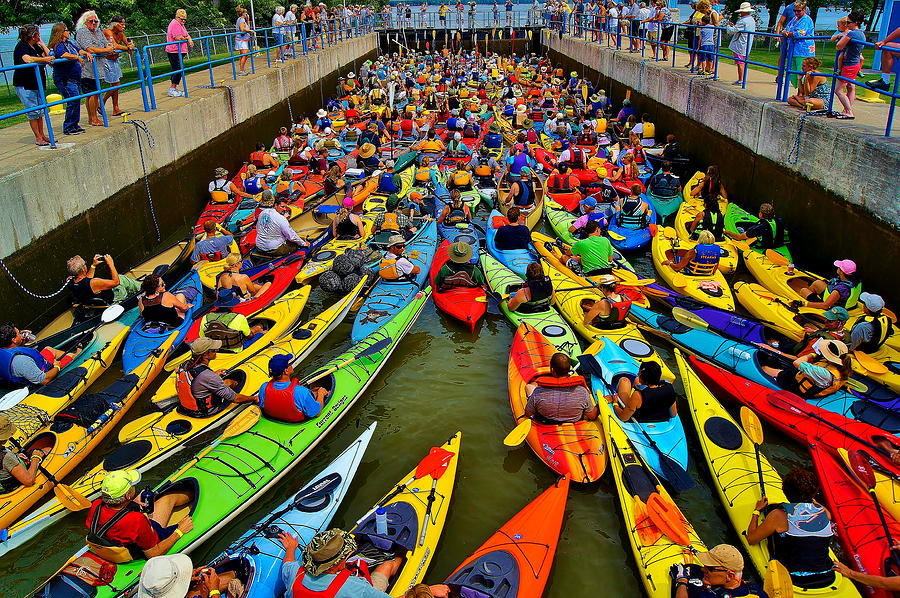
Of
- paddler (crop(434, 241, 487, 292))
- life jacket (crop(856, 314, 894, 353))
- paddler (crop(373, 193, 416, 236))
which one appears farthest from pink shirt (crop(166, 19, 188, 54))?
life jacket (crop(856, 314, 894, 353))

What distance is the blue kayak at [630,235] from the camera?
1225 cm

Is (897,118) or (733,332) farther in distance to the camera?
(897,118)

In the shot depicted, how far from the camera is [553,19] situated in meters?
43.7

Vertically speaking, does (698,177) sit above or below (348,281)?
above

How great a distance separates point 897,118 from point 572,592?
1101 centimetres

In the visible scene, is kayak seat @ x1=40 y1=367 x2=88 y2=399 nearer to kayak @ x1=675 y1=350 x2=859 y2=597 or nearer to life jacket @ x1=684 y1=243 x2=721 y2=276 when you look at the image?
kayak @ x1=675 y1=350 x2=859 y2=597

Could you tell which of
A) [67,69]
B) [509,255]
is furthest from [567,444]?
[67,69]

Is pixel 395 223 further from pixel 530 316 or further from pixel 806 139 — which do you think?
pixel 806 139

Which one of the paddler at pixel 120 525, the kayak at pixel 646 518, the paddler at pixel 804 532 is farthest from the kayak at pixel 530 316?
the paddler at pixel 120 525

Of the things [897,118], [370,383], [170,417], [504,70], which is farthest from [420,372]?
[504,70]

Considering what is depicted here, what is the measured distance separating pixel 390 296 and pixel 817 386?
641 centimetres

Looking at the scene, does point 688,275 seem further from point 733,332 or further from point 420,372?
point 420,372

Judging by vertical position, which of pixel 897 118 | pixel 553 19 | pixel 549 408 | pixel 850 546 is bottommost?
pixel 850 546

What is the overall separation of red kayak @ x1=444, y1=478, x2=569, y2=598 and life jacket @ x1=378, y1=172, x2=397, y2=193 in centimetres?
1045
